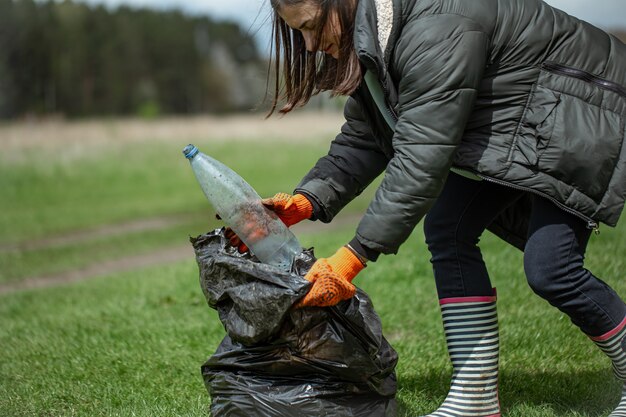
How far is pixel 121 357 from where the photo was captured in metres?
4.44

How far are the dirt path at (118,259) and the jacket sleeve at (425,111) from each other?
615cm

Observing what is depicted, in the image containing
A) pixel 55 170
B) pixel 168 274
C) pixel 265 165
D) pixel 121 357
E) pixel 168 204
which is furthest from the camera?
pixel 265 165

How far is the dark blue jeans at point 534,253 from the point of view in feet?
9.43

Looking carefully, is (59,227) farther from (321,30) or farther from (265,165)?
(321,30)

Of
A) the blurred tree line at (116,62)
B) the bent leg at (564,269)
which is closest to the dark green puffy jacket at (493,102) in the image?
the bent leg at (564,269)

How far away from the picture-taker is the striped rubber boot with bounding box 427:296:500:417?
310cm

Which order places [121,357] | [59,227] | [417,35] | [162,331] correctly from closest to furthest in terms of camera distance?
[417,35] < [121,357] < [162,331] < [59,227]

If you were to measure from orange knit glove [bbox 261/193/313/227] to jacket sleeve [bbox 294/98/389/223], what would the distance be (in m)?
0.03

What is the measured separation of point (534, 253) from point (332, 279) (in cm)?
78

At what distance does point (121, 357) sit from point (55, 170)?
12773 millimetres

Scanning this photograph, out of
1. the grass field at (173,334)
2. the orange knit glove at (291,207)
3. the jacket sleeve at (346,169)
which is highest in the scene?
the jacket sleeve at (346,169)

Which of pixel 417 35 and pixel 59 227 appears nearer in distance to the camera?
pixel 417 35

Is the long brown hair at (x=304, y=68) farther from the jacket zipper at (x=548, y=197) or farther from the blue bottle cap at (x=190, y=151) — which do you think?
the jacket zipper at (x=548, y=197)

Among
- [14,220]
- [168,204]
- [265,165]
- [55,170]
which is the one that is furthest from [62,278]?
[265,165]
